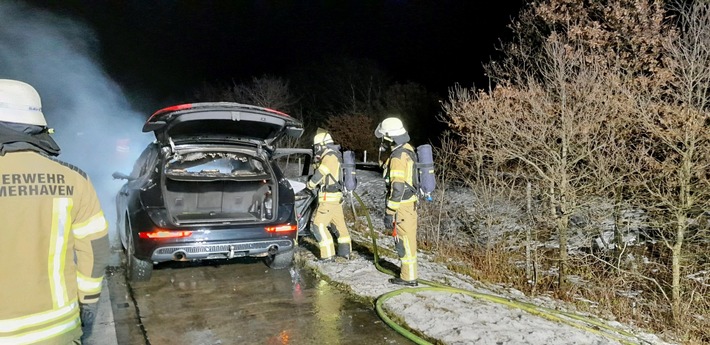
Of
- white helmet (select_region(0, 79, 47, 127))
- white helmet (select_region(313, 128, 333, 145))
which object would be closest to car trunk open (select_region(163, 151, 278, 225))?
white helmet (select_region(313, 128, 333, 145))

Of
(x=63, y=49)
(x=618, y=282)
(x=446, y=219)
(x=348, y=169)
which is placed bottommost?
(x=618, y=282)

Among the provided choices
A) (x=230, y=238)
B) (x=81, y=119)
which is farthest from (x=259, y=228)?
(x=81, y=119)

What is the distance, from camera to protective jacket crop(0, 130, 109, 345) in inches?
87.1

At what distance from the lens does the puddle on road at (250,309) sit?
4578mm

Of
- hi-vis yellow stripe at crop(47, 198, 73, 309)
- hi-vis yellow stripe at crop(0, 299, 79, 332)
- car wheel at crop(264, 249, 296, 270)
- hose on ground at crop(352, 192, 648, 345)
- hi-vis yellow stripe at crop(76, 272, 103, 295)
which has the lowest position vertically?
hose on ground at crop(352, 192, 648, 345)

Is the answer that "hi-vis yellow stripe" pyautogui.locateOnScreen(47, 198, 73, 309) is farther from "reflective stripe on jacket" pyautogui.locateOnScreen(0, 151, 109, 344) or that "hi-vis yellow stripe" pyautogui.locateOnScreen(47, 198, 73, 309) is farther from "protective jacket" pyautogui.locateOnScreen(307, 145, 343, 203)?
"protective jacket" pyautogui.locateOnScreen(307, 145, 343, 203)

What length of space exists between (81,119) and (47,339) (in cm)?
2296

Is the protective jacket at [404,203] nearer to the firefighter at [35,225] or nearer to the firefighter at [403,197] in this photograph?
the firefighter at [403,197]

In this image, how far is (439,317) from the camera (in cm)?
484

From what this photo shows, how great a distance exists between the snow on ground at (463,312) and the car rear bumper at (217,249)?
0.80m

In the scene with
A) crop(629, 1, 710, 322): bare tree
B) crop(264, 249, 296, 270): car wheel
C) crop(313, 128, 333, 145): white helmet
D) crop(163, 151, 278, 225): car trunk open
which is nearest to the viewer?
crop(163, 151, 278, 225): car trunk open

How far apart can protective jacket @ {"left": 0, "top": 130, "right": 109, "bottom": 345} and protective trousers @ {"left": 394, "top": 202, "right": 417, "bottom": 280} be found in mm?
3873

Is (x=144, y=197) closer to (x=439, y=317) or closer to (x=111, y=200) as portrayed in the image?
(x=439, y=317)

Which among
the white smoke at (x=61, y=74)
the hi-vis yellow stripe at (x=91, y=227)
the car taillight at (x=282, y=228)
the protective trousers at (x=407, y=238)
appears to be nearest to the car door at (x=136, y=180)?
the car taillight at (x=282, y=228)
